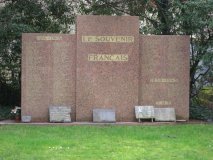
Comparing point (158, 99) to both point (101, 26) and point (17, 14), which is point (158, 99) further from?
point (17, 14)

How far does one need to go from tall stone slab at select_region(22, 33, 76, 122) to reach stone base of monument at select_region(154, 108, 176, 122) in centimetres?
232

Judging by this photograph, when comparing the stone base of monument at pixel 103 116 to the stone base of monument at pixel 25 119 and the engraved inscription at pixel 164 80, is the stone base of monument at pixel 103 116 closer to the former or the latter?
the engraved inscription at pixel 164 80

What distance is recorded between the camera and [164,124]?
1198 cm

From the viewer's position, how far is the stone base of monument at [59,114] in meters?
11.9

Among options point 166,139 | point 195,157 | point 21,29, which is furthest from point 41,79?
point 195,157

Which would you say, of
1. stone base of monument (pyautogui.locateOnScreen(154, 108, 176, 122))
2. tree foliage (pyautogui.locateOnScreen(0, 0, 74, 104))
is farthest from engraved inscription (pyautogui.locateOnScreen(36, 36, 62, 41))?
stone base of monument (pyautogui.locateOnScreen(154, 108, 176, 122))

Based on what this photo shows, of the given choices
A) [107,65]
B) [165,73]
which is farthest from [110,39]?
[165,73]

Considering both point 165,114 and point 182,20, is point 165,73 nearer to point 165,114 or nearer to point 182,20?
point 165,114

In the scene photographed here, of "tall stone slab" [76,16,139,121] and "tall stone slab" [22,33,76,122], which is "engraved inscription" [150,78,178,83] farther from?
"tall stone slab" [22,33,76,122]

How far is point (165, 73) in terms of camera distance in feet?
41.1

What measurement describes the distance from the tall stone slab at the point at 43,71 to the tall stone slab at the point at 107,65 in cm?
39

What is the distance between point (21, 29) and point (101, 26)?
2.25 m

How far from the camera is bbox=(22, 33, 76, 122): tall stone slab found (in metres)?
12.2

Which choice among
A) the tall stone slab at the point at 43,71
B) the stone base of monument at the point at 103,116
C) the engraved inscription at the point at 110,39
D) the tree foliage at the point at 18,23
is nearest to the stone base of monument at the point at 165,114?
the stone base of monument at the point at 103,116
